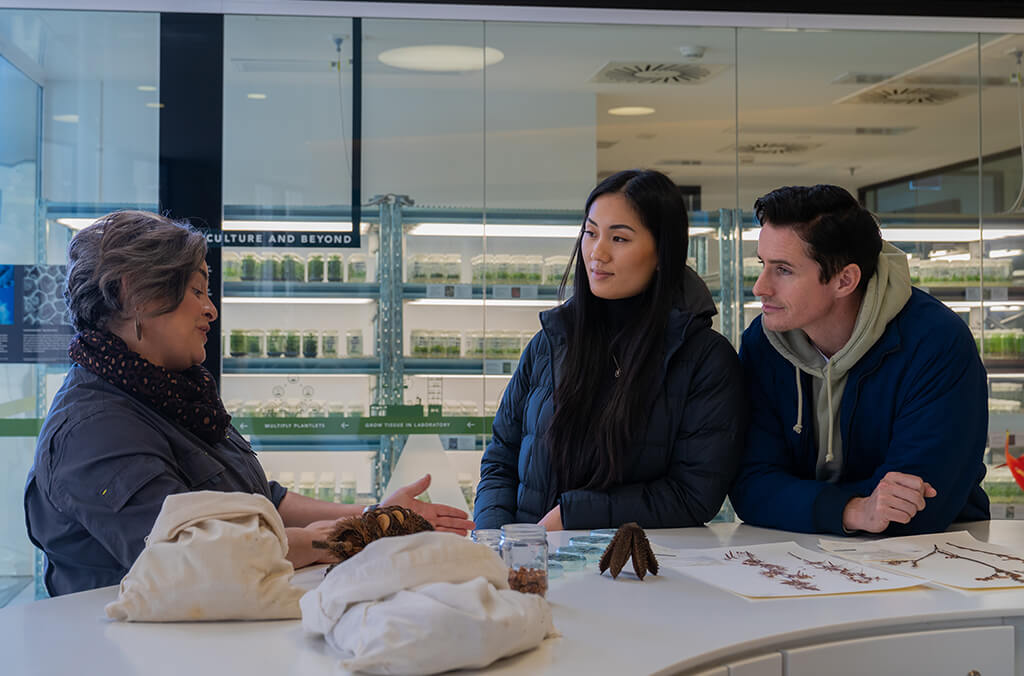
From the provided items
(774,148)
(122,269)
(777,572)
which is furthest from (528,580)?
(774,148)

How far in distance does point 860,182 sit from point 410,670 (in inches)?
171

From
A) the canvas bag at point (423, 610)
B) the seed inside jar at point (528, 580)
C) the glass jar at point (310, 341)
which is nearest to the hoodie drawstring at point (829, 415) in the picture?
the seed inside jar at point (528, 580)

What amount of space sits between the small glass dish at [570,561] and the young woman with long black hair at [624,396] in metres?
0.39

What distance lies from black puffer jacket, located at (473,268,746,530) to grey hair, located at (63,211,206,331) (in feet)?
3.16

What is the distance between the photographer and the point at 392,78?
15.0 ft

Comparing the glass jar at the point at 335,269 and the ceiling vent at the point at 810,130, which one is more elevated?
the ceiling vent at the point at 810,130

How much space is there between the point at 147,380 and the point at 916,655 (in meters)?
1.49

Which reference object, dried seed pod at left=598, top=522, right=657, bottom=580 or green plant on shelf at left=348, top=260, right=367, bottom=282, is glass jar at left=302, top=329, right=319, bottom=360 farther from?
dried seed pod at left=598, top=522, right=657, bottom=580

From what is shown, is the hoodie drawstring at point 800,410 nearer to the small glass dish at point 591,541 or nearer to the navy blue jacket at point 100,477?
the small glass dish at point 591,541

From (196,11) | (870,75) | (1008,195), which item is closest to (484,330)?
(196,11)

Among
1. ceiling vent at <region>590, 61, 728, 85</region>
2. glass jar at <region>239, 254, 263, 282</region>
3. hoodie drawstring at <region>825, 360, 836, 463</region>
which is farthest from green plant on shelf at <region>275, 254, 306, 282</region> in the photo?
hoodie drawstring at <region>825, 360, 836, 463</region>

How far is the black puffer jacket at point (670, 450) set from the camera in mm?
2223

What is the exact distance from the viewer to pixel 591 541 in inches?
74.2

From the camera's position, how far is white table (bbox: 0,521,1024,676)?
122 centimetres
